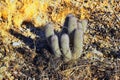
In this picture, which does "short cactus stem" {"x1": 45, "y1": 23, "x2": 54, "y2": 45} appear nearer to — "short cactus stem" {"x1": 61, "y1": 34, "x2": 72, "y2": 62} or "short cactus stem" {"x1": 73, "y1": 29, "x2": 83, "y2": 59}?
"short cactus stem" {"x1": 61, "y1": 34, "x2": 72, "y2": 62}

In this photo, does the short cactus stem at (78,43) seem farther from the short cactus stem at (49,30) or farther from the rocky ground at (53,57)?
the short cactus stem at (49,30)

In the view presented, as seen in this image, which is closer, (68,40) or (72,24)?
(68,40)

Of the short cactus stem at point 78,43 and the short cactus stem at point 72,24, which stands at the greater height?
the short cactus stem at point 72,24

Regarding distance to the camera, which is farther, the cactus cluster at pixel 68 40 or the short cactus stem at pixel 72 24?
the short cactus stem at pixel 72 24

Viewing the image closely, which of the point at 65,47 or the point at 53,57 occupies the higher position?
the point at 65,47

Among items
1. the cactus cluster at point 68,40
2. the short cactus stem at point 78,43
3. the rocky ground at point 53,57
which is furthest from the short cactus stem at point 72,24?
the rocky ground at point 53,57

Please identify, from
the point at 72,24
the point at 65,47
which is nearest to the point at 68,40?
the point at 65,47

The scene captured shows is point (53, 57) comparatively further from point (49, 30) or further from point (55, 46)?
point (49, 30)
